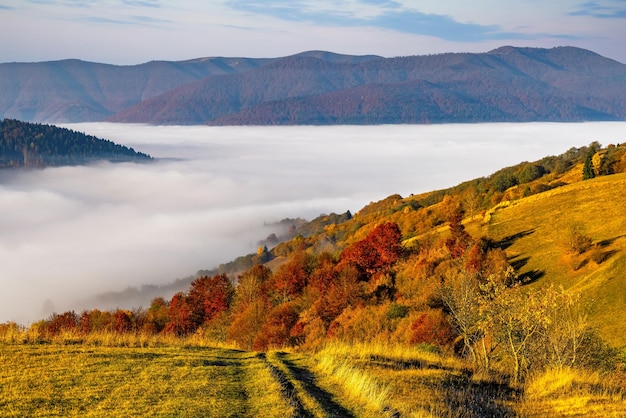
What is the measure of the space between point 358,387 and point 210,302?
56377 mm

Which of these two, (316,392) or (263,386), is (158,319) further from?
(316,392)

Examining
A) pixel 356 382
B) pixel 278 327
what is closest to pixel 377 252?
pixel 278 327

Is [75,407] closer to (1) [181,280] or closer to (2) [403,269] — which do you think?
(2) [403,269]

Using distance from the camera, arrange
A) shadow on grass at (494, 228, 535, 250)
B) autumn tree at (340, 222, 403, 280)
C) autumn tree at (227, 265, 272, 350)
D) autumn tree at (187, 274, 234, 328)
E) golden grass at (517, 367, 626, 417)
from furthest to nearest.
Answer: autumn tree at (187, 274, 234, 328), autumn tree at (340, 222, 403, 280), shadow on grass at (494, 228, 535, 250), autumn tree at (227, 265, 272, 350), golden grass at (517, 367, 626, 417)

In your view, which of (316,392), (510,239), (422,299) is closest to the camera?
(316,392)

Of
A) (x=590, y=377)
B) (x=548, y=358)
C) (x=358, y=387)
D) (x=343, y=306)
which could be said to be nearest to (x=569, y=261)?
(x=343, y=306)

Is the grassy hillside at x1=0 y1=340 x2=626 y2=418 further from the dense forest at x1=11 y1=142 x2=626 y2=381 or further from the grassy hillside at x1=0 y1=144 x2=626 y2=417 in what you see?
the dense forest at x1=11 y1=142 x2=626 y2=381

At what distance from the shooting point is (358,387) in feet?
47.7

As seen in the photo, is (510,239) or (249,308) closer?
(249,308)

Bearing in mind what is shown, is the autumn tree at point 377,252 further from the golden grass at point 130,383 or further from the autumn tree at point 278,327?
the golden grass at point 130,383

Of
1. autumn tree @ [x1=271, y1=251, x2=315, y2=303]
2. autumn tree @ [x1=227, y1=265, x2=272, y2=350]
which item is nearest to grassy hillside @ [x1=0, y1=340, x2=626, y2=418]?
autumn tree @ [x1=227, y1=265, x2=272, y2=350]

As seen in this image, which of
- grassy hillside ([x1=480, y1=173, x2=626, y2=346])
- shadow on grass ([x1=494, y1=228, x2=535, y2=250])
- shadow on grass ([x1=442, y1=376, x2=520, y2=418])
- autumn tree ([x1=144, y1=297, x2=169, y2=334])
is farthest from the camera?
autumn tree ([x1=144, y1=297, x2=169, y2=334])

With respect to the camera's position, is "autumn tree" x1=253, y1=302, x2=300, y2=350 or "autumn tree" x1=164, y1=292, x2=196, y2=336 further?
"autumn tree" x1=164, y1=292, x2=196, y2=336

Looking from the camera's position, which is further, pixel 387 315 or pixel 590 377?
pixel 387 315
